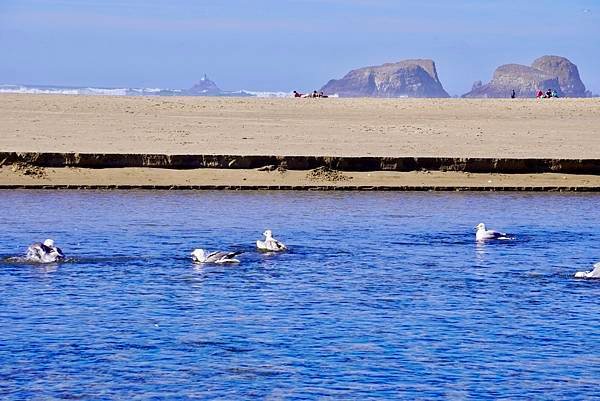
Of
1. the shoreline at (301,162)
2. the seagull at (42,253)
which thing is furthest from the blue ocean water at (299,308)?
the shoreline at (301,162)

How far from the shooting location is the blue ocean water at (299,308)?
12.8 m

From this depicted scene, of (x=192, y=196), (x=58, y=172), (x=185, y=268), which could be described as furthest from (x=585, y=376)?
(x=58, y=172)

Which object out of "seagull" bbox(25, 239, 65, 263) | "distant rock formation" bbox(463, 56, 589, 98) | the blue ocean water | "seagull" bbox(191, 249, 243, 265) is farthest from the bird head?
"distant rock formation" bbox(463, 56, 589, 98)

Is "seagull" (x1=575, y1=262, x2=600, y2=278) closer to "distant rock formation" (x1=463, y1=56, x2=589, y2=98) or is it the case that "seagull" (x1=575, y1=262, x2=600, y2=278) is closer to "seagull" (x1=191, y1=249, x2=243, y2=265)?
"seagull" (x1=191, y1=249, x2=243, y2=265)

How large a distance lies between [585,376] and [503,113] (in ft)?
123

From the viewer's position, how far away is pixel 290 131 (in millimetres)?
42094

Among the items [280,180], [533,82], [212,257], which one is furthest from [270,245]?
[533,82]

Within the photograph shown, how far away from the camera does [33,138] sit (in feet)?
122

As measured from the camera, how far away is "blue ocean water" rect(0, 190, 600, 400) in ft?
42.0

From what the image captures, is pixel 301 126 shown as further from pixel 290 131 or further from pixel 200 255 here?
pixel 200 255

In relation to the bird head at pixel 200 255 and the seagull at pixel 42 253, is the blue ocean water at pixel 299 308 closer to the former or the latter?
the seagull at pixel 42 253

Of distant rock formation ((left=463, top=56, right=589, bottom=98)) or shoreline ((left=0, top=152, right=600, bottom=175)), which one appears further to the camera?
distant rock formation ((left=463, top=56, right=589, bottom=98))

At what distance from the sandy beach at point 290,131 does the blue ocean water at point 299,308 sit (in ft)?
18.2

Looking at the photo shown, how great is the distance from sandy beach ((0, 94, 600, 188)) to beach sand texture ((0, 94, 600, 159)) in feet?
0.13
